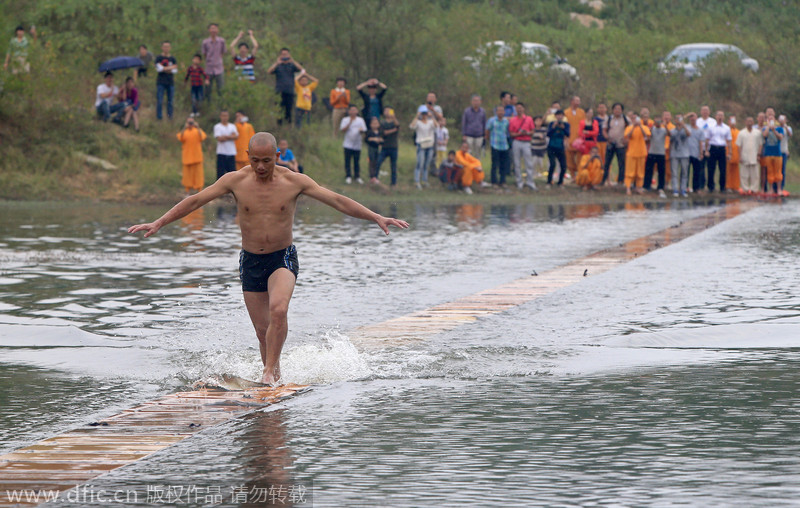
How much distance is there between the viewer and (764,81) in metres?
41.7

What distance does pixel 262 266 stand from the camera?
872cm

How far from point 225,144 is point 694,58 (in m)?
26.1

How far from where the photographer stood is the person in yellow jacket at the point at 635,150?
98.3 ft

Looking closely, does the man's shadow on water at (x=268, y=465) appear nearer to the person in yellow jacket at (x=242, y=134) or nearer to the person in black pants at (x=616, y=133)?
the person in yellow jacket at (x=242, y=134)

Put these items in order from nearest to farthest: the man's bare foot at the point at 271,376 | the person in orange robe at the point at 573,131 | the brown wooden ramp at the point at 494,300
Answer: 1. the man's bare foot at the point at 271,376
2. the brown wooden ramp at the point at 494,300
3. the person in orange robe at the point at 573,131

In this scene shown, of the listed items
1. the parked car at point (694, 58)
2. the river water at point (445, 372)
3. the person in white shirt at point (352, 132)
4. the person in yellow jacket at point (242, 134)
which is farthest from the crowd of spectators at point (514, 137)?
the river water at point (445, 372)

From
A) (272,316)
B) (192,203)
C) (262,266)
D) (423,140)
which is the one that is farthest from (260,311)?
(423,140)

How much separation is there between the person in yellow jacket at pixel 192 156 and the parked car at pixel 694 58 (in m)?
19.4

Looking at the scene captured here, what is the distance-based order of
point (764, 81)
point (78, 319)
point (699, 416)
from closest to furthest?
1. point (699, 416)
2. point (78, 319)
3. point (764, 81)

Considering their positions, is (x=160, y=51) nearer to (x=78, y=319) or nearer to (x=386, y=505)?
(x=78, y=319)

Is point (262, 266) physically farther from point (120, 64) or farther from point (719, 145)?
point (719, 145)

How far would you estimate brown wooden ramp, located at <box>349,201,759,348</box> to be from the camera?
10289 millimetres

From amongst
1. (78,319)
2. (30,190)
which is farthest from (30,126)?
(78,319)

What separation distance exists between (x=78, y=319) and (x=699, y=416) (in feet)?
18.9
